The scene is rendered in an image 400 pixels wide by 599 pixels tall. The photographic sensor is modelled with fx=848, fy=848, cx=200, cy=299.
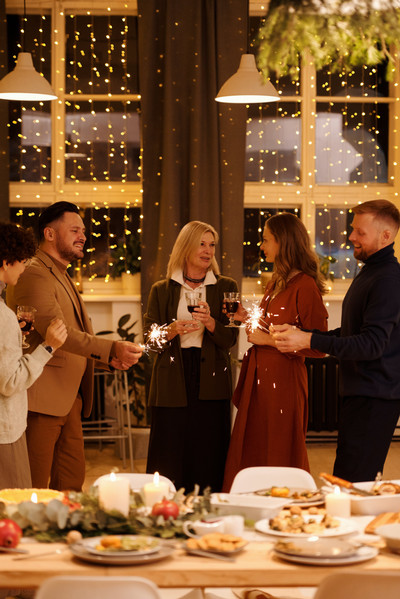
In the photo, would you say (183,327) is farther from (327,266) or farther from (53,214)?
(327,266)

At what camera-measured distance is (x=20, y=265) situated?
3207 mm

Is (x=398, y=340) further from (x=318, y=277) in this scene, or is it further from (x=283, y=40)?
(x=283, y=40)

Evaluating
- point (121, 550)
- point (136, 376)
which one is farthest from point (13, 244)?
point (136, 376)

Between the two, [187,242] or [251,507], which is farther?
[187,242]

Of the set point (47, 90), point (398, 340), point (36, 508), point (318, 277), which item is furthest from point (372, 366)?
point (47, 90)

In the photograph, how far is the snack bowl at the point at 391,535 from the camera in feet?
6.95

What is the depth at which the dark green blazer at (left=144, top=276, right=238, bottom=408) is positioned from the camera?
4.23 metres

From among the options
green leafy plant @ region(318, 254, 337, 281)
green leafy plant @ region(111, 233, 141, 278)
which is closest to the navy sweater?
green leafy plant @ region(318, 254, 337, 281)

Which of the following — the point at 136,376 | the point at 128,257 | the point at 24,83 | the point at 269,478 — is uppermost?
the point at 24,83

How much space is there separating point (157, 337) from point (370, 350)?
1336 millimetres

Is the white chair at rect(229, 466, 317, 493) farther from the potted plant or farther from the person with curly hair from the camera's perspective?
the potted plant

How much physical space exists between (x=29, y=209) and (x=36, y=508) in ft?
15.9

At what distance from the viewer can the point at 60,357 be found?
3.87 m

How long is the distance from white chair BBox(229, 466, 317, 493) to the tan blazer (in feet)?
3.63
